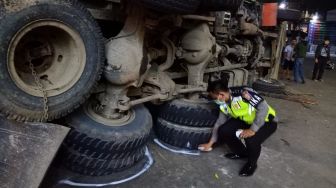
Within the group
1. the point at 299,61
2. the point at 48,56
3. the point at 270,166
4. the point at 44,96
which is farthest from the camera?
the point at 299,61

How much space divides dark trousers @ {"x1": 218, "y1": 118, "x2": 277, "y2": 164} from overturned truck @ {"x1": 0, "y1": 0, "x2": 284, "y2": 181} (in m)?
0.20

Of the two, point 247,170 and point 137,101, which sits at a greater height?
point 137,101

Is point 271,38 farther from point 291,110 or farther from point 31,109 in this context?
point 31,109

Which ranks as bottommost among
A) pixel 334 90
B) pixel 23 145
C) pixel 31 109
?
pixel 334 90

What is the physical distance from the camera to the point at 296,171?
11.2 ft

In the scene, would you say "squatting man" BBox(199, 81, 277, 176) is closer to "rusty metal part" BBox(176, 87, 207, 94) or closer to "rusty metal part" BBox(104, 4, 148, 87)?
"rusty metal part" BBox(176, 87, 207, 94)

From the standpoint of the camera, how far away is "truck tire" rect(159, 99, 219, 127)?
11.8 ft

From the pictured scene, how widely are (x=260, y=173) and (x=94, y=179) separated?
1.63 meters

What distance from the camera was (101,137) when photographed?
2617 millimetres

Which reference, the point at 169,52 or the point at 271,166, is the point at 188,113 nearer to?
the point at 169,52

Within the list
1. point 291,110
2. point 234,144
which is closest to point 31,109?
point 234,144

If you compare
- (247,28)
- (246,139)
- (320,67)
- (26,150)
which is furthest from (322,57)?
(26,150)

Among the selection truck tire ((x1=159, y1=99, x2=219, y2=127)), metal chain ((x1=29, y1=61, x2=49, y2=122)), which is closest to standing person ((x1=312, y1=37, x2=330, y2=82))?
truck tire ((x1=159, y1=99, x2=219, y2=127))

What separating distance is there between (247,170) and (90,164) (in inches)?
60.0
